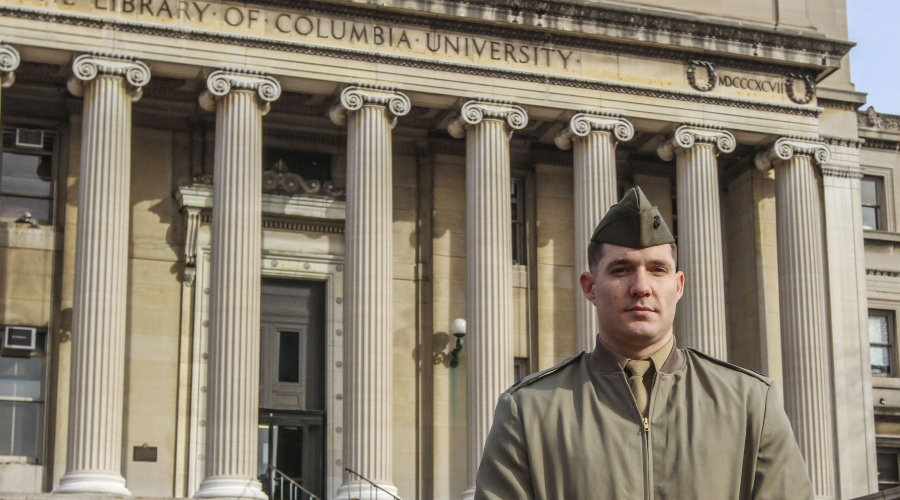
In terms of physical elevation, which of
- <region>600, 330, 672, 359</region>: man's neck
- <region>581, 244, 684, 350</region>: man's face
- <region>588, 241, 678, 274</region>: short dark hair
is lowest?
<region>600, 330, 672, 359</region>: man's neck

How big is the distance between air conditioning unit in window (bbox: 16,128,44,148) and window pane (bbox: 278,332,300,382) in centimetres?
566

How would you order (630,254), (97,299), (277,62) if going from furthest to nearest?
(277,62)
(97,299)
(630,254)

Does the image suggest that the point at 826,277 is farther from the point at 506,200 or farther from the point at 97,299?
the point at 97,299

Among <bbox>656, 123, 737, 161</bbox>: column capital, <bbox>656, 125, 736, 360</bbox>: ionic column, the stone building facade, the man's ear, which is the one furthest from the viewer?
<bbox>656, 123, 737, 161</bbox>: column capital

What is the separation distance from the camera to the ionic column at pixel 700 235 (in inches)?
1040

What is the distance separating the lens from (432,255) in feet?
91.2

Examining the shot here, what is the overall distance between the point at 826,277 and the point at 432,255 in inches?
309

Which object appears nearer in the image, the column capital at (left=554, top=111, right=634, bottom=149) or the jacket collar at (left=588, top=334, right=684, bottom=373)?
the jacket collar at (left=588, top=334, right=684, bottom=373)

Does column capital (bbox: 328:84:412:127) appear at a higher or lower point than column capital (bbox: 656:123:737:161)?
higher

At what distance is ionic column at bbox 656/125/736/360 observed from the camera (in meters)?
26.4

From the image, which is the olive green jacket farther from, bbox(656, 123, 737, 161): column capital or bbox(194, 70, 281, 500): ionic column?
bbox(656, 123, 737, 161): column capital

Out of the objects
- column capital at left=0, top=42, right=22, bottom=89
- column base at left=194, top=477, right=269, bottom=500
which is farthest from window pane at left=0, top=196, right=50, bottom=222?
column base at left=194, top=477, right=269, bottom=500

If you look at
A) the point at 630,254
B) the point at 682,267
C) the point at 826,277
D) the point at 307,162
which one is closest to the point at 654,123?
the point at 682,267

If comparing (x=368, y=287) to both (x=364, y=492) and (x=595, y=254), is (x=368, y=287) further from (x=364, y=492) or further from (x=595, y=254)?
(x=595, y=254)
